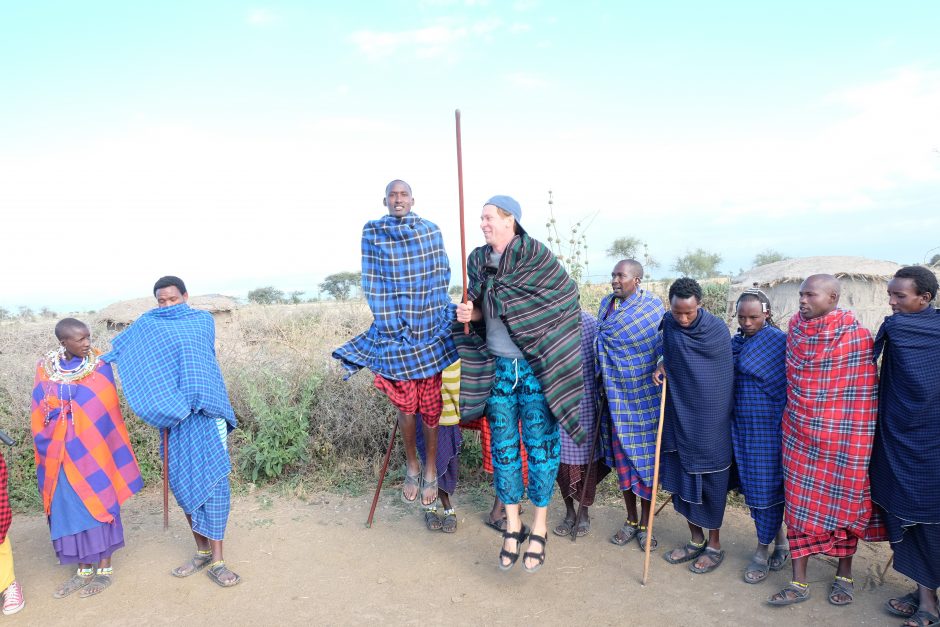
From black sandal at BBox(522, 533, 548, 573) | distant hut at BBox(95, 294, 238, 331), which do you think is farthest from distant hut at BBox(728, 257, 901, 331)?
distant hut at BBox(95, 294, 238, 331)

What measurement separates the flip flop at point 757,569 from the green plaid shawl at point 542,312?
132 cm

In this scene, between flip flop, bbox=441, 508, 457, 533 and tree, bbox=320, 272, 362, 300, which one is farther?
tree, bbox=320, 272, 362, 300

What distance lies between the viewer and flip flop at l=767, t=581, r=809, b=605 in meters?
3.49

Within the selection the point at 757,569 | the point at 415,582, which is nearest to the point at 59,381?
A: the point at 415,582

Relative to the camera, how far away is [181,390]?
375 cm

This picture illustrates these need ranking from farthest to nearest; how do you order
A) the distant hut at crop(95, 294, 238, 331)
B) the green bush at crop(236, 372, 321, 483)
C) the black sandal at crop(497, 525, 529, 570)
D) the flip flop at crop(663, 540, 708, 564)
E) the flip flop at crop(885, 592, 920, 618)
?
the distant hut at crop(95, 294, 238, 331), the green bush at crop(236, 372, 321, 483), the flip flop at crop(663, 540, 708, 564), the black sandal at crop(497, 525, 529, 570), the flip flop at crop(885, 592, 920, 618)

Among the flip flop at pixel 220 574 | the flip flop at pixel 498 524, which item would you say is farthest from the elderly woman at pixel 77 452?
the flip flop at pixel 498 524

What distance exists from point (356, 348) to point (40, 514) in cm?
313

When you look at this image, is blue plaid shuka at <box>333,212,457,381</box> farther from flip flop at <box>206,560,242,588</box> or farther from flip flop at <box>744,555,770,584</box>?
flip flop at <box>744,555,770,584</box>

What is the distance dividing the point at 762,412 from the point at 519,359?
150 centimetres

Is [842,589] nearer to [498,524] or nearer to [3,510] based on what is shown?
[498,524]

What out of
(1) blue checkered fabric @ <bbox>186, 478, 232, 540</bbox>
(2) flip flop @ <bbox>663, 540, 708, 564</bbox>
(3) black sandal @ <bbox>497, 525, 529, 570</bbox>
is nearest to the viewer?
(3) black sandal @ <bbox>497, 525, 529, 570</bbox>

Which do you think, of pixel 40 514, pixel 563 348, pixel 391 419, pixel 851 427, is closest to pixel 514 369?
pixel 563 348

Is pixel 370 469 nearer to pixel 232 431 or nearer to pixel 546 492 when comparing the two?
pixel 232 431
